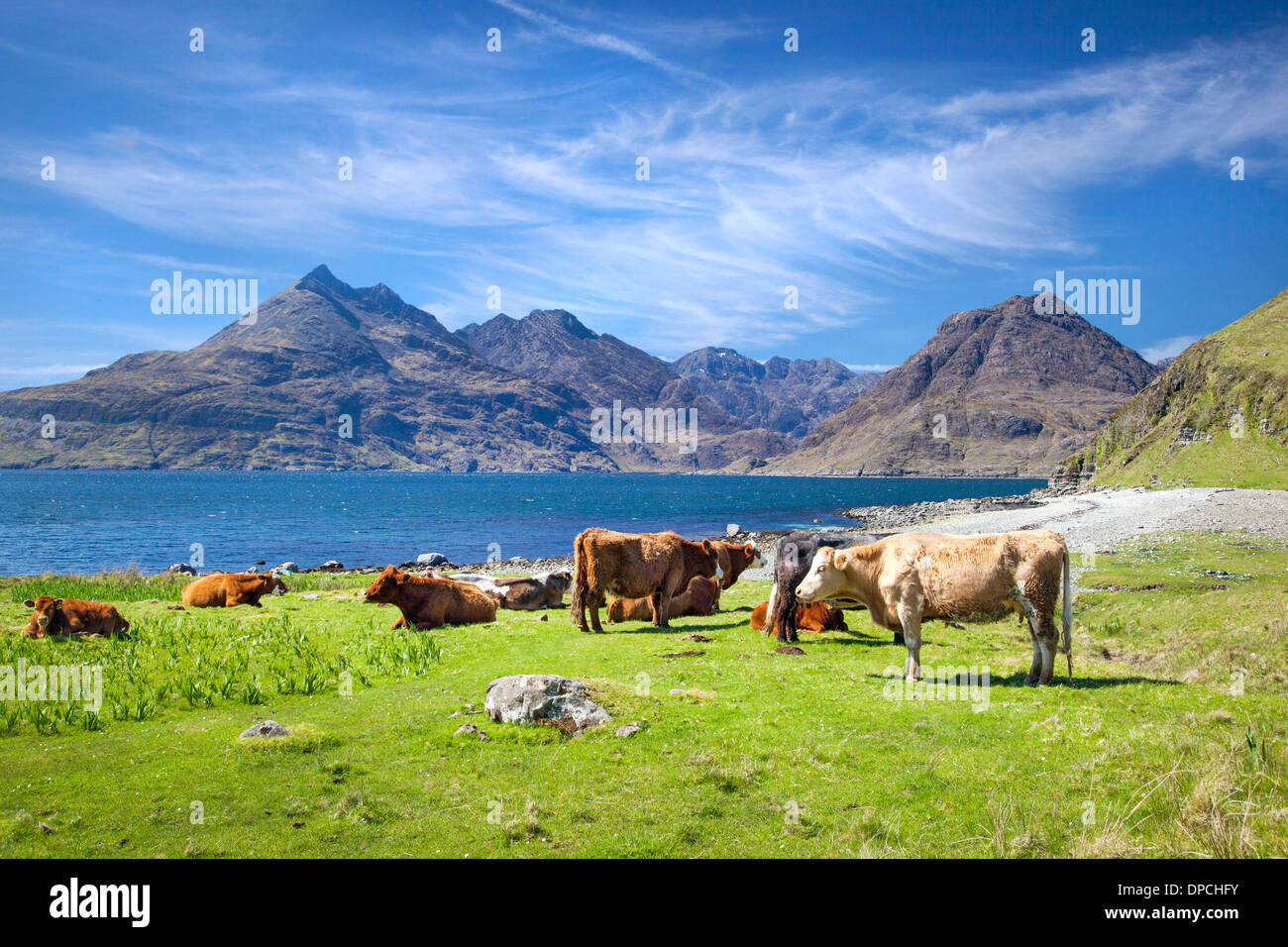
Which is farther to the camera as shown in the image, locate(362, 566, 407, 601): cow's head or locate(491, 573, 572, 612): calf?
locate(491, 573, 572, 612): calf

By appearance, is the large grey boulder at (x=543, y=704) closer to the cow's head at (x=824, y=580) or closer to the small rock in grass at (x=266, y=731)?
the small rock in grass at (x=266, y=731)

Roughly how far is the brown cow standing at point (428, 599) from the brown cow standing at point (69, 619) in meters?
6.95

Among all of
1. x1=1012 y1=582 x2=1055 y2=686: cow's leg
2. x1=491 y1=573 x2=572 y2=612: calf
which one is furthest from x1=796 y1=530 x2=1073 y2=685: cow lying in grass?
x1=491 y1=573 x2=572 y2=612: calf

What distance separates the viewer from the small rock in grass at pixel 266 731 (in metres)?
11.2

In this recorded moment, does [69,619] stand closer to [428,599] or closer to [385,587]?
[385,587]

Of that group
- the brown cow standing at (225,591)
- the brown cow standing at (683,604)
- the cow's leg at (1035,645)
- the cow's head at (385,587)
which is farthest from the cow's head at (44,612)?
the cow's leg at (1035,645)

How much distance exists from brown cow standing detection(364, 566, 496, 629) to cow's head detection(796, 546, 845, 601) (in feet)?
41.9

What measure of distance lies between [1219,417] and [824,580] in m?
95.9

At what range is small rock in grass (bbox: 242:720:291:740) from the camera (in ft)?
36.8

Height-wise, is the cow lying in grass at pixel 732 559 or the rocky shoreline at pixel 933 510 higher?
the cow lying in grass at pixel 732 559

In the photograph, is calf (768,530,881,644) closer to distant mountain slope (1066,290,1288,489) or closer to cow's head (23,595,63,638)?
cow's head (23,595,63,638)
